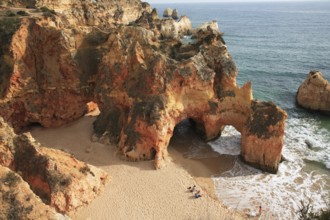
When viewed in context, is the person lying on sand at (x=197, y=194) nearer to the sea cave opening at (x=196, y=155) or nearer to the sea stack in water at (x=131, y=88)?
the sea cave opening at (x=196, y=155)

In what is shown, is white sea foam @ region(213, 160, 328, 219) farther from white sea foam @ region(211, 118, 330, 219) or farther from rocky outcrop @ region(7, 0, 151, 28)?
rocky outcrop @ region(7, 0, 151, 28)

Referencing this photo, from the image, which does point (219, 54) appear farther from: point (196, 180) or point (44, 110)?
point (44, 110)

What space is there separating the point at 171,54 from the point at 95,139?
1038cm

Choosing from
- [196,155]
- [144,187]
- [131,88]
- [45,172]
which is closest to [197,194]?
[144,187]

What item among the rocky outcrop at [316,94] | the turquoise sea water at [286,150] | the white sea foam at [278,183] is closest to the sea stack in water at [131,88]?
the white sea foam at [278,183]

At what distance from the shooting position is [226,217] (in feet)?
70.8

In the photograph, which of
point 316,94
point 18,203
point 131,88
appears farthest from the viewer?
point 316,94

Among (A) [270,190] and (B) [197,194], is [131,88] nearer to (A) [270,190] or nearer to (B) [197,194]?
(B) [197,194]

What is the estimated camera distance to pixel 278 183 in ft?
83.6

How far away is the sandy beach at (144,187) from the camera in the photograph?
69.9 ft

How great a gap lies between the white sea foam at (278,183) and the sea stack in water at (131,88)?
125 centimetres

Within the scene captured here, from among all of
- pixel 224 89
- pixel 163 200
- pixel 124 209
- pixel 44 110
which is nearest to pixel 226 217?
pixel 163 200

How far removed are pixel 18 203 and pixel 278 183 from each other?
18682 millimetres

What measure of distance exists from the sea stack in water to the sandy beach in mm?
1203
